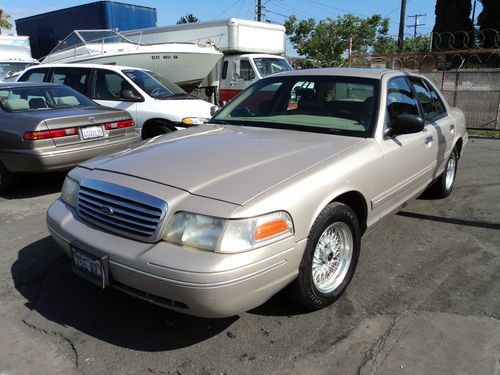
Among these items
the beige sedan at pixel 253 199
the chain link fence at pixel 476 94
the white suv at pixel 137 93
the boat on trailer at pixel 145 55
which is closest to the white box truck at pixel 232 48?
the boat on trailer at pixel 145 55

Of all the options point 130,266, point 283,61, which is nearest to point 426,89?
point 130,266

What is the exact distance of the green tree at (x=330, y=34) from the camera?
1452 inches

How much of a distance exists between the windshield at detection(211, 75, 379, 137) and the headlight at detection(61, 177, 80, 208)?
160 cm

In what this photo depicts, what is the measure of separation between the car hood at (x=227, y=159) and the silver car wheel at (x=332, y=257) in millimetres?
519

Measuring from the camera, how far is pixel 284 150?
10.7ft

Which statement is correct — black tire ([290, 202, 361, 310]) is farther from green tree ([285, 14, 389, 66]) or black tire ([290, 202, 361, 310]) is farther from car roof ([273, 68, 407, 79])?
green tree ([285, 14, 389, 66])

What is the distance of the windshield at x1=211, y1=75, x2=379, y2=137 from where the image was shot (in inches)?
151

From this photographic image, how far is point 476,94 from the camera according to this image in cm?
1159

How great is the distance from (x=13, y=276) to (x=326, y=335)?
8.37 ft

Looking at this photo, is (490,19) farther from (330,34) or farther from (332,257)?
(332,257)

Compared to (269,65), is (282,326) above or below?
below

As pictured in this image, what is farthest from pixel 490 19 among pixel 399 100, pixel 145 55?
pixel 399 100

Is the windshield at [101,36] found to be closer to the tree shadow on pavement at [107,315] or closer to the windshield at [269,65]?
the windshield at [269,65]

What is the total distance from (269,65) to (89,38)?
5345 mm
